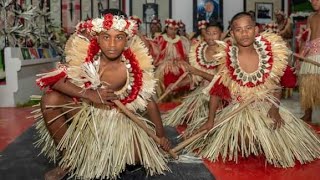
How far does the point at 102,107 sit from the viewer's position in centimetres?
181

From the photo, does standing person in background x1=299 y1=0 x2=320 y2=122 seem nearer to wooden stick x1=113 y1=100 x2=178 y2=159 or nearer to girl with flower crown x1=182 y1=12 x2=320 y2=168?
girl with flower crown x1=182 y1=12 x2=320 y2=168

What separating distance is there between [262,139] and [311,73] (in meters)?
1.34

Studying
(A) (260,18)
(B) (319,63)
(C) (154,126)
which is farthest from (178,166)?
(A) (260,18)

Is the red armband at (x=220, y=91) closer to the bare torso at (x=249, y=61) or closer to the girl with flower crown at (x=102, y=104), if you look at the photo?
the bare torso at (x=249, y=61)

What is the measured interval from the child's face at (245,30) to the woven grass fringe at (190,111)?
862 mm

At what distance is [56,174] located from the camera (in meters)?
1.75

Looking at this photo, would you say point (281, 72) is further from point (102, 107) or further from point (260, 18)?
point (260, 18)

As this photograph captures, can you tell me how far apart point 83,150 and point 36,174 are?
10.8 inches

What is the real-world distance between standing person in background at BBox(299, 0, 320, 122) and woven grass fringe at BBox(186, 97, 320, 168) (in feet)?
3.49

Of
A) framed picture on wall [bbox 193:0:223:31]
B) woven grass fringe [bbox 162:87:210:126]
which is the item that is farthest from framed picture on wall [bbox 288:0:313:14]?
woven grass fringe [bbox 162:87:210:126]

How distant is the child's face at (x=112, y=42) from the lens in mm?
1760

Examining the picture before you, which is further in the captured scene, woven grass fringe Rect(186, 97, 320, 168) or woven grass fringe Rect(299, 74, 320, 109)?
woven grass fringe Rect(299, 74, 320, 109)

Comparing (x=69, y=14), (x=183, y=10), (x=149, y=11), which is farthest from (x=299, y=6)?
(x=69, y=14)

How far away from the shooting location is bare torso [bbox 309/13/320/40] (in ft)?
10.9
